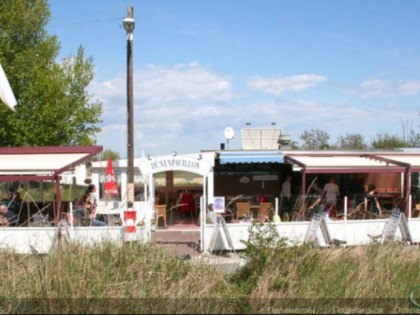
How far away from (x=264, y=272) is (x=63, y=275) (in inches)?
86.6

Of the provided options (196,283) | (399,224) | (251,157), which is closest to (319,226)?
(399,224)

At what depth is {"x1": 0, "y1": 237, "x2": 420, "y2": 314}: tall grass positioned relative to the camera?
4.93 metres

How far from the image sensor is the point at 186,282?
549 cm

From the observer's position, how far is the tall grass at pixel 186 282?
493 cm

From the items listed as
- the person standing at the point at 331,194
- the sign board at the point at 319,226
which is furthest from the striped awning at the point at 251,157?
the sign board at the point at 319,226

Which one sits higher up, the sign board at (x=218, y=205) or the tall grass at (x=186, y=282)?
the sign board at (x=218, y=205)

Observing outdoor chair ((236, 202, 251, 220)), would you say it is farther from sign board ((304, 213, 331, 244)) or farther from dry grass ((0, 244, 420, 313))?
dry grass ((0, 244, 420, 313))

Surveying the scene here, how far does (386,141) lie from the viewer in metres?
48.1

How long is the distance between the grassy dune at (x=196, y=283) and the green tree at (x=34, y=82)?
19.3 metres

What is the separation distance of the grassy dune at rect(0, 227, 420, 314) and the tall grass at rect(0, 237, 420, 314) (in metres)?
0.01

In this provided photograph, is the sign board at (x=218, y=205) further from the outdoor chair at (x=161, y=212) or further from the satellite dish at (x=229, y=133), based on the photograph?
the satellite dish at (x=229, y=133)

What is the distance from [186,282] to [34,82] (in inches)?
828

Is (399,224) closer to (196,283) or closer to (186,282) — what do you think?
(196,283)

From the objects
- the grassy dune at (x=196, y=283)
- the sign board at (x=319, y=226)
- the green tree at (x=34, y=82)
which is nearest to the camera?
the grassy dune at (x=196, y=283)
